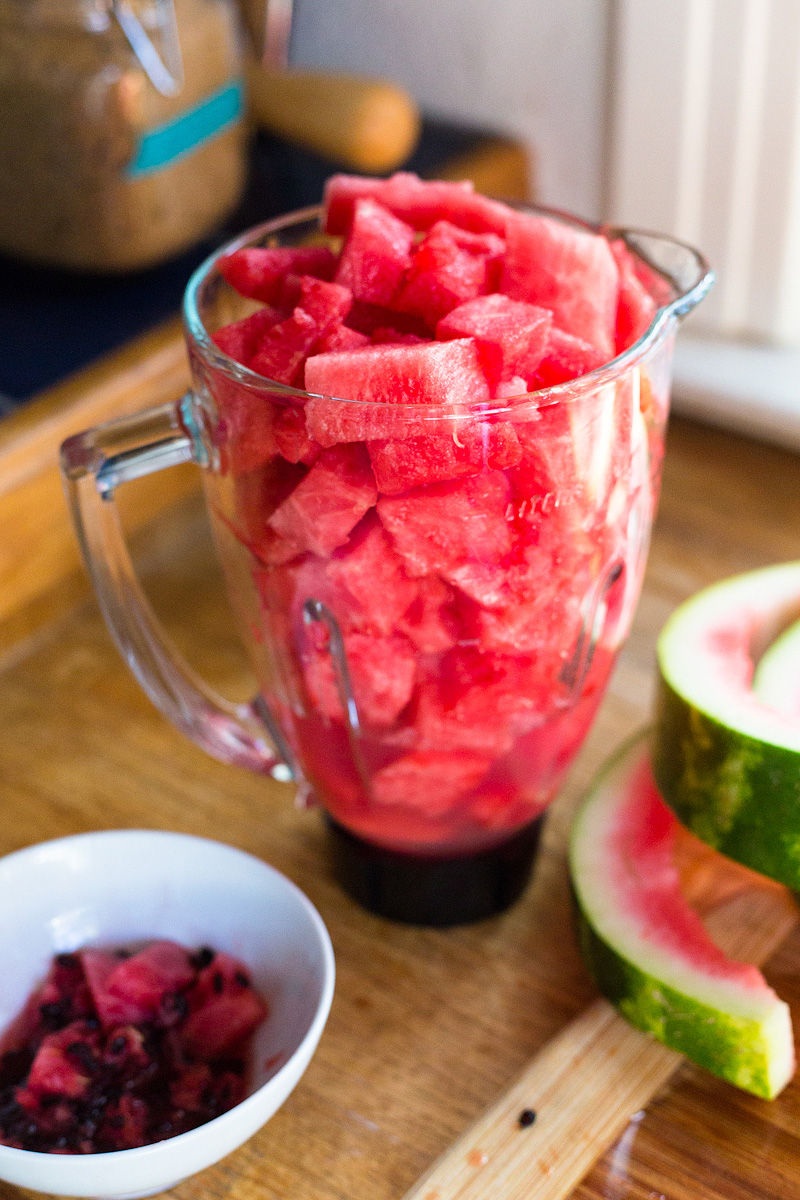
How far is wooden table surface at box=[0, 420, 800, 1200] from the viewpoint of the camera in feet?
2.34

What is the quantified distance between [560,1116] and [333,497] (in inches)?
15.2

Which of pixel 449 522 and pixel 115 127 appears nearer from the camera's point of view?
pixel 449 522

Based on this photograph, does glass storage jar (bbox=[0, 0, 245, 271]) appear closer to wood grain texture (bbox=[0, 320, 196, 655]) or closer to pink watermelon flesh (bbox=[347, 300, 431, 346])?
wood grain texture (bbox=[0, 320, 196, 655])

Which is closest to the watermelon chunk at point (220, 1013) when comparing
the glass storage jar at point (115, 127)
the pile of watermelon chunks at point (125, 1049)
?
the pile of watermelon chunks at point (125, 1049)

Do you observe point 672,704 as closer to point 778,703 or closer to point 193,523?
point 778,703

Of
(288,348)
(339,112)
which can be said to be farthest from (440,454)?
(339,112)

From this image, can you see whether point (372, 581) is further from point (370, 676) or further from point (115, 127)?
point (115, 127)

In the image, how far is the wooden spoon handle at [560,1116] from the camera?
2.27 feet

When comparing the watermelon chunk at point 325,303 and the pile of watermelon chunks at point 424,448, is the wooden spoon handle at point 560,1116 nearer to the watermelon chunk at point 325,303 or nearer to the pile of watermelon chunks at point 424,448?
the pile of watermelon chunks at point 424,448

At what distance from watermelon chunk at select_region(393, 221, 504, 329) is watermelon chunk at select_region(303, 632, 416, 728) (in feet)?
0.59

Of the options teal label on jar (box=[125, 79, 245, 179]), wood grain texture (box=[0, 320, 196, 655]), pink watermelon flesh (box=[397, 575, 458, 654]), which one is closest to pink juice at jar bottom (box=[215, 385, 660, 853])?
pink watermelon flesh (box=[397, 575, 458, 654])

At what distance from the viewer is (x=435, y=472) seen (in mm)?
634

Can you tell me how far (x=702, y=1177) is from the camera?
70 centimetres

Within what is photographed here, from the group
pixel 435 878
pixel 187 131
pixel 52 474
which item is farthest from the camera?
pixel 187 131
